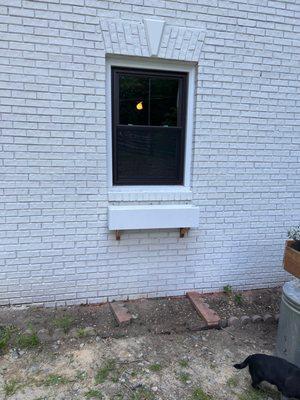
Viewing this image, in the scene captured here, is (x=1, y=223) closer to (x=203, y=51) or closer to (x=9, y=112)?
(x=9, y=112)

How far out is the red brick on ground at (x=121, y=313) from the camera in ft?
10.6

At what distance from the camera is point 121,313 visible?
3.36m

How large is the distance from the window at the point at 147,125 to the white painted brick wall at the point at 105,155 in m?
0.19

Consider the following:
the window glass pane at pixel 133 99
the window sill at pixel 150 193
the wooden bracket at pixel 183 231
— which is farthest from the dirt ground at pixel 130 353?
the window glass pane at pixel 133 99

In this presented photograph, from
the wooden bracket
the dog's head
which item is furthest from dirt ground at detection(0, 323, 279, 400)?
the wooden bracket

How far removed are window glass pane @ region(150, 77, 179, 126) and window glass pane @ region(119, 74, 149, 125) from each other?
0.24ft

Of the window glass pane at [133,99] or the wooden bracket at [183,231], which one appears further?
the wooden bracket at [183,231]

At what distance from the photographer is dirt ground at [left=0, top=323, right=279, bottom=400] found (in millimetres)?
2477

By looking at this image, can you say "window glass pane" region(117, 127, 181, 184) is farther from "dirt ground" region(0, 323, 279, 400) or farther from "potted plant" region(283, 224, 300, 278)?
"dirt ground" region(0, 323, 279, 400)

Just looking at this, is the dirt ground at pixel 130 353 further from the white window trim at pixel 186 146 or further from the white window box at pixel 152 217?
the white window trim at pixel 186 146

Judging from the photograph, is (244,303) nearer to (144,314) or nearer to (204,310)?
(204,310)

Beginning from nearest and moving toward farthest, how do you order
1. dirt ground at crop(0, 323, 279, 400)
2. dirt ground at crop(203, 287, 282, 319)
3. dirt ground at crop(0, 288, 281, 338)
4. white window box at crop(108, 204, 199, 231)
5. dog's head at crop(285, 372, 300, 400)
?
dog's head at crop(285, 372, 300, 400) < dirt ground at crop(0, 323, 279, 400) < dirt ground at crop(0, 288, 281, 338) < white window box at crop(108, 204, 199, 231) < dirt ground at crop(203, 287, 282, 319)

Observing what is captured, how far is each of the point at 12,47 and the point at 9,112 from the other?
564mm

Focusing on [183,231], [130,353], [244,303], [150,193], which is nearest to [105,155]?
Result: [150,193]
